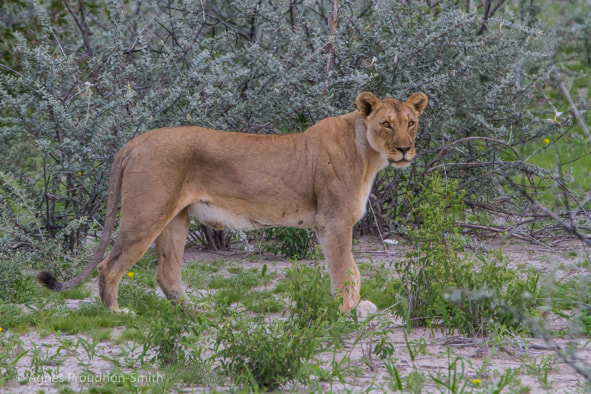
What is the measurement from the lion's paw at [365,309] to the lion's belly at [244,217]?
70cm

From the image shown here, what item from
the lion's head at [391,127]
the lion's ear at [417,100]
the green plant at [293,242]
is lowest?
the green plant at [293,242]

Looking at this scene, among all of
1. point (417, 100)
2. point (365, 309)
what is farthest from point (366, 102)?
point (365, 309)

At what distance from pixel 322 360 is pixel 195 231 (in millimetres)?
3746

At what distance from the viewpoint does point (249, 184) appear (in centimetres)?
573

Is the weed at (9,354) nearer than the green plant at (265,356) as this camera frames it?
No

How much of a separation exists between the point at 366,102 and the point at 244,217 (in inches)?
47.3

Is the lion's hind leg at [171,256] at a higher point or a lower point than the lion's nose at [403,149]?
lower

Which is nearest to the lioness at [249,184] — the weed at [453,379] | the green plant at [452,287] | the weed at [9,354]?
the green plant at [452,287]

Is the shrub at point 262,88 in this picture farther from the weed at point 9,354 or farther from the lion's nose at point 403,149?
the weed at point 9,354

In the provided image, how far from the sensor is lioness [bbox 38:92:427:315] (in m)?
5.52

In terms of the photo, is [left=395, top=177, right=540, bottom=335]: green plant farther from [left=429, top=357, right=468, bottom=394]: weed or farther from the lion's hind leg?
the lion's hind leg

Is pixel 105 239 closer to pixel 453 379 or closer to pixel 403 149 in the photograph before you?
pixel 403 149

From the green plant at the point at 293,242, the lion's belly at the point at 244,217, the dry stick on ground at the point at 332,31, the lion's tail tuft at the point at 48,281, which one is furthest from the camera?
the green plant at the point at 293,242

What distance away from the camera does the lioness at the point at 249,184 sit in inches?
217
